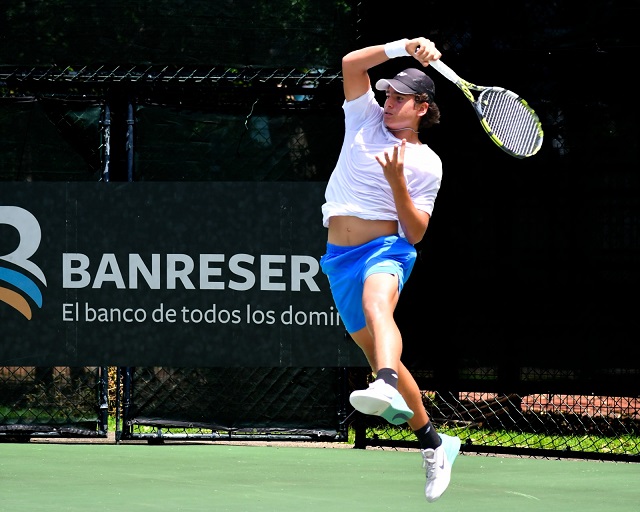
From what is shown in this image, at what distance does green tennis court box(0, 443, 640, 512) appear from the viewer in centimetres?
541

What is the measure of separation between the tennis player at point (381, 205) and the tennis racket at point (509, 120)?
1.08 ft

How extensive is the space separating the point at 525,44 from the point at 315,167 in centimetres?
146

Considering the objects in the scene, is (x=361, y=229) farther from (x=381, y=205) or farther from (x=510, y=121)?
(x=510, y=121)

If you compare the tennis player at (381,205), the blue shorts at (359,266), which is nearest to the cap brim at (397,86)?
the tennis player at (381,205)

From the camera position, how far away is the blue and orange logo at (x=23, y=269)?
757cm

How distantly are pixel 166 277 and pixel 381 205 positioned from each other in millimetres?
2894

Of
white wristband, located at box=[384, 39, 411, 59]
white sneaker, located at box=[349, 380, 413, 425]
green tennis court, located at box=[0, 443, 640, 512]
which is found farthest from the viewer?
green tennis court, located at box=[0, 443, 640, 512]

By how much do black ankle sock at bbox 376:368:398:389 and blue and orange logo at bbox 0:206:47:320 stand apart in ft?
11.9

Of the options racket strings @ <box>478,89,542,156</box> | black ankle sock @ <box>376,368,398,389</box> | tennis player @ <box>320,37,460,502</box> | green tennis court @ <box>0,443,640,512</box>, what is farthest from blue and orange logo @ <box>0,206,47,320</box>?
black ankle sock @ <box>376,368,398,389</box>

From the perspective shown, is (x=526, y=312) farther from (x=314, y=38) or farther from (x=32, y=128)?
(x=32, y=128)

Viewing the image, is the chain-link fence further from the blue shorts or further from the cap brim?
the cap brim

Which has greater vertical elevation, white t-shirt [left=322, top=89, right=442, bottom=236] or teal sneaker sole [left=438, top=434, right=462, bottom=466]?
white t-shirt [left=322, top=89, right=442, bottom=236]

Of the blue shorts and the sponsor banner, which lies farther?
the sponsor banner

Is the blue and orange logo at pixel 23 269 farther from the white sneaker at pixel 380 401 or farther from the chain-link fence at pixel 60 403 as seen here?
the white sneaker at pixel 380 401
